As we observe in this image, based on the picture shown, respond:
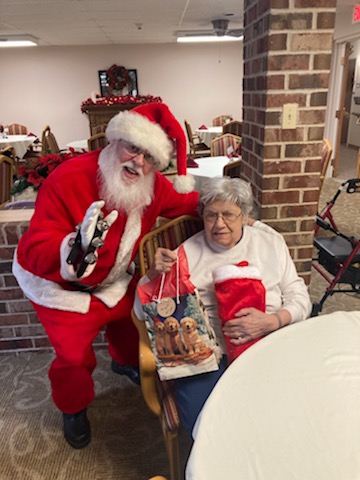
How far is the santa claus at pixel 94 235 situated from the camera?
143 centimetres

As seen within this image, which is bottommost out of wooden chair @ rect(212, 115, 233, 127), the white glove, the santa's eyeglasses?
wooden chair @ rect(212, 115, 233, 127)

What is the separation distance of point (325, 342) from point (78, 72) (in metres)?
8.34

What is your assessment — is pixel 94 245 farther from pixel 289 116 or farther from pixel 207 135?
pixel 207 135

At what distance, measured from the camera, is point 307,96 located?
1.76 metres

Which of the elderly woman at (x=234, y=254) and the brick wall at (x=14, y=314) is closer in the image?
the elderly woman at (x=234, y=254)

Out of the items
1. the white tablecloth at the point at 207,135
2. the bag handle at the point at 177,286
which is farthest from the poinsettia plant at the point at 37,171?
the white tablecloth at the point at 207,135

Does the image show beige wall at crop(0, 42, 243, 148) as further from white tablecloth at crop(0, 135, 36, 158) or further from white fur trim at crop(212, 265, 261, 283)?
white fur trim at crop(212, 265, 261, 283)

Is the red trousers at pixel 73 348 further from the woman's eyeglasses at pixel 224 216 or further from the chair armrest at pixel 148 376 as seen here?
the woman's eyeglasses at pixel 224 216

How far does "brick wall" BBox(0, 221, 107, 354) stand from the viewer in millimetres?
2031

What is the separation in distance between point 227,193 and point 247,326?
515mm

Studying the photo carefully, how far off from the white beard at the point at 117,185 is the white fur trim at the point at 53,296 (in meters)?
0.39

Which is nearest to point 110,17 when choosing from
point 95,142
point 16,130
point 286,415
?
point 95,142

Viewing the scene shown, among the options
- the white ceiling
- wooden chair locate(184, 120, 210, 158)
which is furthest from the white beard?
wooden chair locate(184, 120, 210, 158)

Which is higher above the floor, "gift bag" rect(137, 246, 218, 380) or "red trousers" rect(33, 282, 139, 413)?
"gift bag" rect(137, 246, 218, 380)
